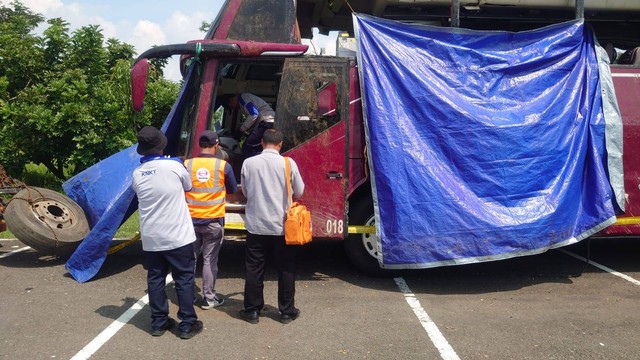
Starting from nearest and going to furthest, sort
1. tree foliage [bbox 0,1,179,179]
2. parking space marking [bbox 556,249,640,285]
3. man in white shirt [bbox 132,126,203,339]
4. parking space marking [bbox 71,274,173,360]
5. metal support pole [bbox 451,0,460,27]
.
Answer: parking space marking [bbox 71,274,173,360], man in white shirt [bbox 132,126,203,339], metal support pole [bbox 451,0,460,27], parking space marking [bbox 556,249,640,285], tree foliage [bbox 0,1,179,179]

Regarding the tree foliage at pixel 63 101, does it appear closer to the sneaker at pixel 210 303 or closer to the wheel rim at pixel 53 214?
the wheel rim at pixel 53 214

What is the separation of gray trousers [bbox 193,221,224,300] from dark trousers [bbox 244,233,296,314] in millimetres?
440

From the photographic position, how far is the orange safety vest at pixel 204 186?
5.18 meters

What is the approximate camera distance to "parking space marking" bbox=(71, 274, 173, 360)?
439cm

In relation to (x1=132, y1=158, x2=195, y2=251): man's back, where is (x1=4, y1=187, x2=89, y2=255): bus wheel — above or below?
below

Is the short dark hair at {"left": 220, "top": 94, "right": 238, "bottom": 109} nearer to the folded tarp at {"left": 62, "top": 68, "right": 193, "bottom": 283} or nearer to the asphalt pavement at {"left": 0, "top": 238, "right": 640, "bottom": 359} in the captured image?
the folded tarp at {"left": 62, "top": 68, "right": 193, "bottom": 283}

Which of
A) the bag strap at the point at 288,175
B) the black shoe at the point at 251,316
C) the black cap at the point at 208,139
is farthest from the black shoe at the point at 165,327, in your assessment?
the black cap at the point at 208,139

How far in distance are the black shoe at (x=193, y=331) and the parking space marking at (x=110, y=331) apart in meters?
0.62

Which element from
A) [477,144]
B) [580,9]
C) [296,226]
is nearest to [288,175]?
[296,226]

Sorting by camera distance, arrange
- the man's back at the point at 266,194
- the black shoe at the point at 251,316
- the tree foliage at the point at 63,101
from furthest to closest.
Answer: the tree foliage at the point at 63,101 → the black shoe at the point at 251,316 → the man's back at the point at 266,194

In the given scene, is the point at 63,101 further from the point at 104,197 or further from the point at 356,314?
the point at 356,314

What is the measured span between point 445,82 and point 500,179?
117 cm

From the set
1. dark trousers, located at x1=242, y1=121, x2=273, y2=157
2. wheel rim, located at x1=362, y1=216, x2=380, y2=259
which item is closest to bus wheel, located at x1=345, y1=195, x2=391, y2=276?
wheel rim, located at x1=362, y1=216, x2=380, y2=259

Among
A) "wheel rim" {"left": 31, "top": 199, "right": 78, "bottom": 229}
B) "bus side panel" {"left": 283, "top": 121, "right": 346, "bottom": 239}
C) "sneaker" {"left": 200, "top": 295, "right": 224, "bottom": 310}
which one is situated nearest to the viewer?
"sneaker" {"left": 200, "top": 295, "right": 224, "bottom": 310}
